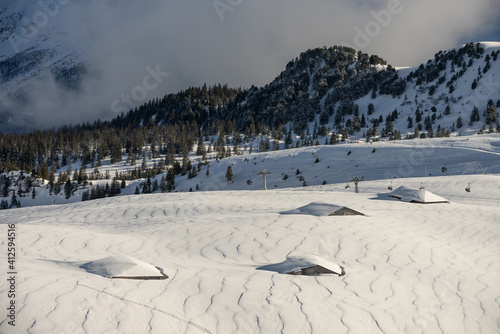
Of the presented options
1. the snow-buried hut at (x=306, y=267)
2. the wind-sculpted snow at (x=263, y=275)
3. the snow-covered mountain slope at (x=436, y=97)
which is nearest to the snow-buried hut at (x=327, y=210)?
the wind-sculpted snow at (x=263, y=275)

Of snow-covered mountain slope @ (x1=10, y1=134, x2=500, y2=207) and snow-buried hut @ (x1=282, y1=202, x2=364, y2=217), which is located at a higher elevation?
snow-buried hut @ (x1=282, y1=202, x2=364, y2=217)

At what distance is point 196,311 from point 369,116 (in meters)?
190

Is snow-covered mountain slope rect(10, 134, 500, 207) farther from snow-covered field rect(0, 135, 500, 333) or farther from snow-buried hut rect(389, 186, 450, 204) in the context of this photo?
A: snow-covered field rect(0, 135, 500, 333)

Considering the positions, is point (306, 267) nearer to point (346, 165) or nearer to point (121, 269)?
point (121, 269)

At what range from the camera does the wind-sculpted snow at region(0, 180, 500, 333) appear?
20.0 ft

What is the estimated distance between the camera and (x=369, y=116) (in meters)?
180

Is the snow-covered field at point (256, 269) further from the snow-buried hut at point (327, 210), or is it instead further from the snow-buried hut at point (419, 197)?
the snow-buried hut at point (419, 197)

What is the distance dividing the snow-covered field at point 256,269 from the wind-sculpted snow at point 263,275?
4 cm

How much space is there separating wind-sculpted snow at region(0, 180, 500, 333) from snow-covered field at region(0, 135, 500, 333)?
0.13 feet

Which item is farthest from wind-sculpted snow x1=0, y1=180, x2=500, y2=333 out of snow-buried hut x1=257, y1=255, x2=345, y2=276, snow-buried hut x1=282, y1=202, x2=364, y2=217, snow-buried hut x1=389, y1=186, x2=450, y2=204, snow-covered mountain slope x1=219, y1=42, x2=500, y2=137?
snow-covered mountain slope x1=219, y1=42, x2=500, y2=137

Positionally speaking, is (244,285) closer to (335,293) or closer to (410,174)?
(335,293)

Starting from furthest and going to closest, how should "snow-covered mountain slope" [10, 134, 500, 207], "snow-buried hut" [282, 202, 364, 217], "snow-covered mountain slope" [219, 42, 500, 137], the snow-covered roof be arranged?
"snow-covered mountain slope" [219, 42, 500, 137] < "snow-covered mountain slope" [10, 134, 500, 207] < "snow-buried hut" [282, 202, 364, 217] < the snow-covered roof

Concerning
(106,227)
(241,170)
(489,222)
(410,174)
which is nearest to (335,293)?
(106,227)

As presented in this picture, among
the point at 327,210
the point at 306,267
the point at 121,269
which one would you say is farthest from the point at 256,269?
the point at 327,210
